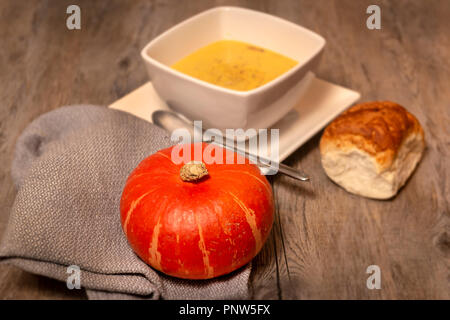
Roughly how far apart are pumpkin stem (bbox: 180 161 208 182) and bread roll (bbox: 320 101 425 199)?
0.43 metres

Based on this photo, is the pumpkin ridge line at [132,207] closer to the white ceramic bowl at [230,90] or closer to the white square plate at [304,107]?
the white ceramic bowl at [230,90]

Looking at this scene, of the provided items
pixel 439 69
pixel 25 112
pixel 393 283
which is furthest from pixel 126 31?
pixel 393 283

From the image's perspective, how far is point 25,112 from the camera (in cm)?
168

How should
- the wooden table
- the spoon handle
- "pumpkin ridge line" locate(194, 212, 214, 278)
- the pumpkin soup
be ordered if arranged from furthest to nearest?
the pumpkin soup
the spoon handle
the wooden table
"pumpkin ridge line" locate(194, 212, 214, 278)

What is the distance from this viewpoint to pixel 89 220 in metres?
1.13

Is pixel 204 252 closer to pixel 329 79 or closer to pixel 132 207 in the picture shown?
pixel 132 207

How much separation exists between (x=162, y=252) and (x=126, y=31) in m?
1.35

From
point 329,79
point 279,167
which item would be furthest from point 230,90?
point 329,79

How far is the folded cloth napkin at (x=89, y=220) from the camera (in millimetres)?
1053

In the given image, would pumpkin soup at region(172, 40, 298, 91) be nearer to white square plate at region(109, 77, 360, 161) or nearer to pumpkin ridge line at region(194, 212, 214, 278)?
white square plate at region(109, 77, 360, 161)

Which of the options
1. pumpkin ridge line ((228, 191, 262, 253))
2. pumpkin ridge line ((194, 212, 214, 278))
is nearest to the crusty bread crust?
pumpkin ridge line ((228, 191, 262, 253))

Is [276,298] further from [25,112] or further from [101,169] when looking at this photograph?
[25,112]

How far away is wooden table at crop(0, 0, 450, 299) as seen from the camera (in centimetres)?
114

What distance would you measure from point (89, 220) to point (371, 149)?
26.7 inches
